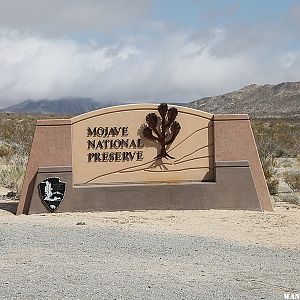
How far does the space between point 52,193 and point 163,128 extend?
3.41 meters

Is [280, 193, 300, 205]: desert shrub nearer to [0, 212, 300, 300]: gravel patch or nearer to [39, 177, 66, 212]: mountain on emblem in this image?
[0, 212, 300, 300]: gravel patch

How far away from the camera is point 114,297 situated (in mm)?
8133

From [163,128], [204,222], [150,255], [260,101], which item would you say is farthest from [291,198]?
[260,101]

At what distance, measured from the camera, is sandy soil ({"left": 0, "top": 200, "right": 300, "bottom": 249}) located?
44.7 ft

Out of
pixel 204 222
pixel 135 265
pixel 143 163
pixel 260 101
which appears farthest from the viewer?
pixel 260 101

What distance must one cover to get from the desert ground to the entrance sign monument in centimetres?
53

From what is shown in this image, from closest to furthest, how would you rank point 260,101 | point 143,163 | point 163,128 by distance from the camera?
point 163,128 < point 143,163 < point 260,101

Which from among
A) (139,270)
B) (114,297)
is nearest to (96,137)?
(139,270)

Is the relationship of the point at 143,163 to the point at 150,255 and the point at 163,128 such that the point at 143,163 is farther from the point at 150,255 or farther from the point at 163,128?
the point at 150,255

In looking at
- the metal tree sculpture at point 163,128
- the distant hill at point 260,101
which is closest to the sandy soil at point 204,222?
the metal tree sculpture at point 163,128

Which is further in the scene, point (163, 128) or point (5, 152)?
point (5, 152)

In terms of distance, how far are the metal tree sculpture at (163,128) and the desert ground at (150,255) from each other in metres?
1.94

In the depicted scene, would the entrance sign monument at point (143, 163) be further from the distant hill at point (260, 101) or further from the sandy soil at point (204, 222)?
the distant hill at point (260, 101)

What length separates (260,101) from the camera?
140 meters
